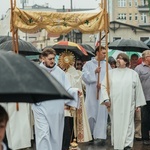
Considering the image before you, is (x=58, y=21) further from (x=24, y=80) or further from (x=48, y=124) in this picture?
(x=24, y=80)

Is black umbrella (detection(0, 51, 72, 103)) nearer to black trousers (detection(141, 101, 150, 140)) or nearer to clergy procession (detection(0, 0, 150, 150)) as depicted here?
clergy procession (detection(0, 0, 150, 150))

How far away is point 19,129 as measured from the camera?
1007 centimetres

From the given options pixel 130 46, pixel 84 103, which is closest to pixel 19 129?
pixel 84 103

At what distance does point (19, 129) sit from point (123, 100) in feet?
6.48

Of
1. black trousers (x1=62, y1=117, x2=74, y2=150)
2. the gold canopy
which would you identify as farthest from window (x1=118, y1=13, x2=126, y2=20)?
black trousers (x1=62, y1=117, x2=74, y2=150)

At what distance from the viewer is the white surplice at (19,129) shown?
392 inches

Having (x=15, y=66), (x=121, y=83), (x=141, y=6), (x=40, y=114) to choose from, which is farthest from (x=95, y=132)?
(x=141, y=6)

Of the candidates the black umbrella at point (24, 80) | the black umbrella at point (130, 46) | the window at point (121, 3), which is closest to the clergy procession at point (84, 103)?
the black umbrella at point (24, 80)

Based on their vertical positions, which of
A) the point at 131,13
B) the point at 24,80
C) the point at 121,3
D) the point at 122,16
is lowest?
the point at 24,80

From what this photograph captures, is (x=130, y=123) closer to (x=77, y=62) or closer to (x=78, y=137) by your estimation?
(x=78, y=137)

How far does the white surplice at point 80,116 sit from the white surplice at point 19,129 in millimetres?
1073

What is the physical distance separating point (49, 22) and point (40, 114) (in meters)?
2.93

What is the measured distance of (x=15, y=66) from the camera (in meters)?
3.56

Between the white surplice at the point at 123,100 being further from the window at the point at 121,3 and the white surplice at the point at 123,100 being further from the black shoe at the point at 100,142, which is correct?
the window at the point at 121,3
